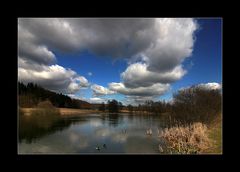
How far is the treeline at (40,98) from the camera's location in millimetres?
27656

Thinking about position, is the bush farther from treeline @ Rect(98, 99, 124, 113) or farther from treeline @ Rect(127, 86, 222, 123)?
treeline @ Rect(98, 99, 124, 113)

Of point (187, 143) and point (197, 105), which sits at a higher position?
point (197, 105)

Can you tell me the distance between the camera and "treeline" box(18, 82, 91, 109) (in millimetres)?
27656

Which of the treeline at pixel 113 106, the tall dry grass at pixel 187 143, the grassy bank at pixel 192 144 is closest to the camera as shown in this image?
the grassy bank at pixel 192 144

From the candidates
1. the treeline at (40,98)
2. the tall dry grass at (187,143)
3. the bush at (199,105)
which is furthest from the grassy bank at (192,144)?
the treeline at (40,98)

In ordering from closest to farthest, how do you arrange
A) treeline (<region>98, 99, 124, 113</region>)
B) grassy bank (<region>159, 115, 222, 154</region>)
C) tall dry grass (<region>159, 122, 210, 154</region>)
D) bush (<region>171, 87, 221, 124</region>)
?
1. grassy bank (<region>159, 115, 222, 154</region>)
2. tall dry grass (<region>159, 122, 210, 154</region>)
3. bush (<region>171, 87, 221, 124</region>)
4. treeline (<region>98, 99, 124, 113</region>)

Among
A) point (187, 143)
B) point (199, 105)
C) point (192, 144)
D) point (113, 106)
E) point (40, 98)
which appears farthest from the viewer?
point (113, 106)

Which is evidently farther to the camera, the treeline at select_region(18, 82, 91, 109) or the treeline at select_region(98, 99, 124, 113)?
the treeline at select_region(98, 99, 124, 113)

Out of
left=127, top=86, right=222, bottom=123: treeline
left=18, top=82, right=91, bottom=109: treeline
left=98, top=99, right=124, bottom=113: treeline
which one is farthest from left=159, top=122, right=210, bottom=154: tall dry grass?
left=98, top=99, right=124, bottom=113: treeline

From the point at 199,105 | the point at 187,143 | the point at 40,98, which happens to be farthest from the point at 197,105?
the point at 40,98

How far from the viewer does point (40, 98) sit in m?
32.1

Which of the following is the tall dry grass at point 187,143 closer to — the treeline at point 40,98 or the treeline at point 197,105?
the treeline at point 197,105

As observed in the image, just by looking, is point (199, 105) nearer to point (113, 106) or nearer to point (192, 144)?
point (192, 144)
